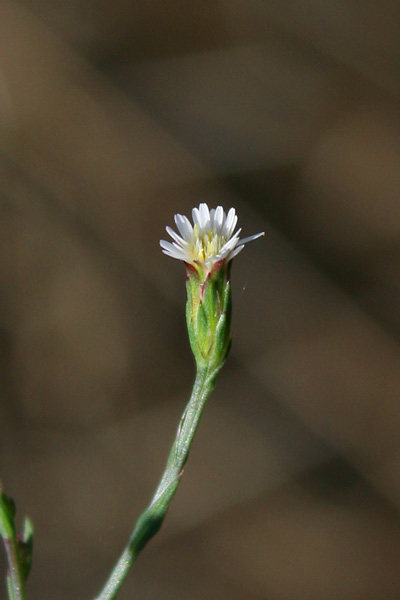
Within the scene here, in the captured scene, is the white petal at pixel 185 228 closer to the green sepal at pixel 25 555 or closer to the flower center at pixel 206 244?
the flower center at pixel 206 244

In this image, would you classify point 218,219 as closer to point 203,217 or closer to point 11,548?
point 203,217

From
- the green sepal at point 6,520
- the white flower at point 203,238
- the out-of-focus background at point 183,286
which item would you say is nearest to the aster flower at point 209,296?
the white flower at point 203,238

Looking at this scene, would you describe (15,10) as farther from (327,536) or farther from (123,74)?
(327,536)

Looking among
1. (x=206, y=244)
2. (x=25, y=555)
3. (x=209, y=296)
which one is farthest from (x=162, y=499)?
(x=206, y=244)

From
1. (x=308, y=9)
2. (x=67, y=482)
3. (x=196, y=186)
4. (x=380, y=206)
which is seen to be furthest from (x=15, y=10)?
(x=67, y=482)

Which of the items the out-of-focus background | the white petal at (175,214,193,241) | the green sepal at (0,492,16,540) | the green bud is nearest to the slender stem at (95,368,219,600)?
the green bud

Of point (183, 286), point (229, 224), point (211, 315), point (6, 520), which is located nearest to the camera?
point (6, 520)
